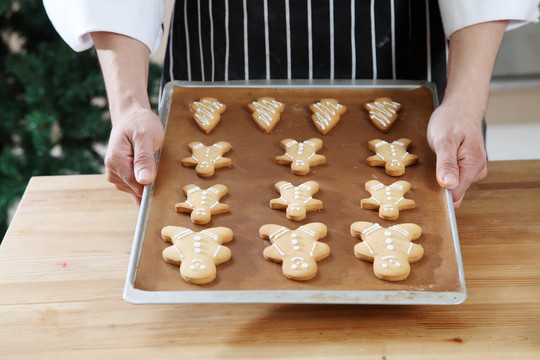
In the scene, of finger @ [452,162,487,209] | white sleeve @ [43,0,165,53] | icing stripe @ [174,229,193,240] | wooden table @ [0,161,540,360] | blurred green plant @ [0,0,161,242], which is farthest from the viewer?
blurred green plant @ [0,0,161,242]

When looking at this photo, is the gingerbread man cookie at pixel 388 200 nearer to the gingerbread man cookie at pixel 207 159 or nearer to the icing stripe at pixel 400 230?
the icing stripe at pixel 400 230

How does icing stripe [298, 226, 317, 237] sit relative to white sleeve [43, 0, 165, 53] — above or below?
below

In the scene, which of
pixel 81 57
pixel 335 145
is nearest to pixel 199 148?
pixel 335 145

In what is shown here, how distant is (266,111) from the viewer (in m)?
1.23

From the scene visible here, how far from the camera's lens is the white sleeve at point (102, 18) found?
118 cm

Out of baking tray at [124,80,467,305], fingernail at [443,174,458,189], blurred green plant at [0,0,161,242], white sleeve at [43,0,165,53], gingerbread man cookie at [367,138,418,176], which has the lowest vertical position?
blurred green plant at [0,0,161,242]

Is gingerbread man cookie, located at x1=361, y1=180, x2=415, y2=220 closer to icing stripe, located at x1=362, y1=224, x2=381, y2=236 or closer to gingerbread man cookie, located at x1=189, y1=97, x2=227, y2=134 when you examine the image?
icing stripe, located at x1=362, y1=224, x2=381, y2=236

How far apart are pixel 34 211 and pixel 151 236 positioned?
35cm

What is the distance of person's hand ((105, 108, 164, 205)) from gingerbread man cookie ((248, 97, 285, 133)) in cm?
21

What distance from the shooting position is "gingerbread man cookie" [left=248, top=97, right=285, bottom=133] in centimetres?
120

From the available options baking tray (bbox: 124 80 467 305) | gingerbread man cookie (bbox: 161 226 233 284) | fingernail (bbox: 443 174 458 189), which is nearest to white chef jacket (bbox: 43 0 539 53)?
baking tray (bbox: 124 80 467 305)

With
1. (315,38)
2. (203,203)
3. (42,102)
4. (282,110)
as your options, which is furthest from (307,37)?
(42,102)

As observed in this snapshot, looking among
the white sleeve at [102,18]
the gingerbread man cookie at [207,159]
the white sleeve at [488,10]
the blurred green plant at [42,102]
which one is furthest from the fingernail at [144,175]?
the blurred green plant at [42,102]

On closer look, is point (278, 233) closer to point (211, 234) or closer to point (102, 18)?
point (211, 234)
